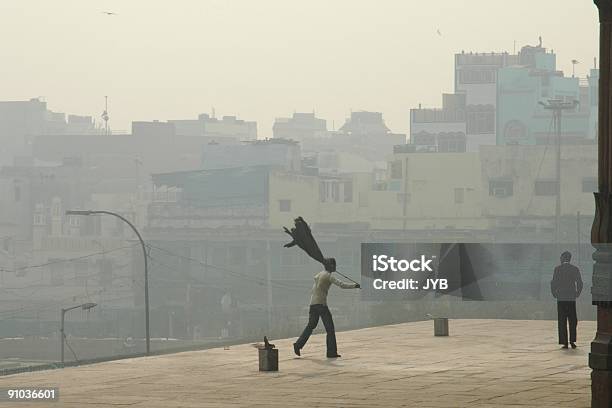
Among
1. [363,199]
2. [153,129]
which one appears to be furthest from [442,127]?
[153,129]

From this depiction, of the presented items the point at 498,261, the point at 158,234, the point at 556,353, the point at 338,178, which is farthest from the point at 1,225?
the point at 556,353

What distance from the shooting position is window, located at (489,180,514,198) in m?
99.4

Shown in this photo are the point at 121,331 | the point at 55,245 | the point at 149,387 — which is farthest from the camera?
the point at 55,245

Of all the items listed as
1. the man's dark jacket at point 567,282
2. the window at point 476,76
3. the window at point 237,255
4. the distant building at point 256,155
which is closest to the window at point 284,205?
the distant building at point 256,155

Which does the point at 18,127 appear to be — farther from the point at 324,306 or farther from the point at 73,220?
the point at 324,306

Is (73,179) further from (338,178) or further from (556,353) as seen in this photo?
(556,353)

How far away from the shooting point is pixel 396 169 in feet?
342

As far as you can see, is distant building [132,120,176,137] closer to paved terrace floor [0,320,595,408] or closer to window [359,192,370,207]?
window [359,192,370,207]

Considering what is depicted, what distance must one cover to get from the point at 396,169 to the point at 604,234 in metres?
91.4

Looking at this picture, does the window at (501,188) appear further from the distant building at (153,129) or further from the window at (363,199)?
the distant building at (153,129)

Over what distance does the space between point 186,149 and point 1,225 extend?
22.4 m

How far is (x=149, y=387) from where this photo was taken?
17.2 metres

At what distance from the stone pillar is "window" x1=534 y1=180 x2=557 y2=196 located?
85812 mm

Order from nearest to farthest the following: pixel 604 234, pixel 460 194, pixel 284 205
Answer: pixel 604 234
pixel 460 194
pixel 284 205
